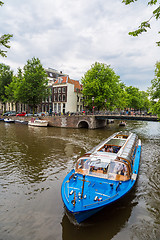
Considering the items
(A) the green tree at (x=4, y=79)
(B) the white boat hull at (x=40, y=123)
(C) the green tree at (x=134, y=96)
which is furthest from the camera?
(C) the green tree at (x=134, y=96)

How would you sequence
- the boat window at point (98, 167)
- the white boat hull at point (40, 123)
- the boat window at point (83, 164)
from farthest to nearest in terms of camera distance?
1. the white boat hull at point (40, 123)
2. the boat window at point (83, 164)
3. the boat window at point (98, 167)

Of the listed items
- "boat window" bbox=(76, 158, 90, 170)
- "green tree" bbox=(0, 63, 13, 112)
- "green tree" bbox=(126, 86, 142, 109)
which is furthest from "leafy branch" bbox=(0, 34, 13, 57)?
"green tree" bbox=(126, 86, 142, 109)

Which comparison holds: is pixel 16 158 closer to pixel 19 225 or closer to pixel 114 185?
pixel 19 225

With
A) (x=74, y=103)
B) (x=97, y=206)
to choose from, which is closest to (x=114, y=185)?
(x=97, y=206)

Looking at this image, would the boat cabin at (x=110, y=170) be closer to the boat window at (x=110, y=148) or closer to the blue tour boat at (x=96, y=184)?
the blue tour boat at (x=96, y=184)

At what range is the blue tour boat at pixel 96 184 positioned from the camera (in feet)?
19.2

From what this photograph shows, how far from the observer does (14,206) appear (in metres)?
7.23

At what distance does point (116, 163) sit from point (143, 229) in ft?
9.46

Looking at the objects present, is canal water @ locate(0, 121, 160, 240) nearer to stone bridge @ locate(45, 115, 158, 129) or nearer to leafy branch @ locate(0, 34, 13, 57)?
leafy branch @ locate(0, 34, 13, 57)

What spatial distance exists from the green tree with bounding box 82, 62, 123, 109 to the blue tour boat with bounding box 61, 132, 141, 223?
3031cm

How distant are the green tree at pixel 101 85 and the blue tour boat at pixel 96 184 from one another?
30.3 meters

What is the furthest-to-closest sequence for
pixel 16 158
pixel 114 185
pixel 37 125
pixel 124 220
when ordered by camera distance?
pixel 37 125
pixel 16 158
pixel 114 185
pixel 124 220

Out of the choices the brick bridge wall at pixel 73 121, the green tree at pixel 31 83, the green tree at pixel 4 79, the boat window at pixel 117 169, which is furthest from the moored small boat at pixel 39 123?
the boat window at pixel 117 169

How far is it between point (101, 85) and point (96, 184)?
3436 cm
